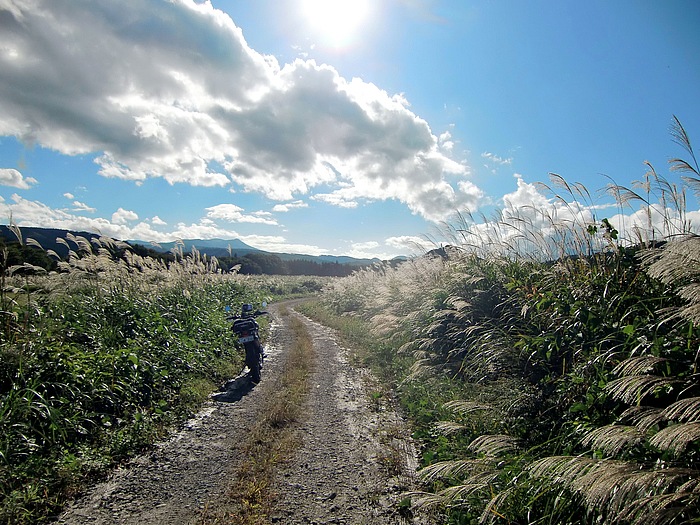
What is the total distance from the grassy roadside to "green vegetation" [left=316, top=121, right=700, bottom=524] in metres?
1.61

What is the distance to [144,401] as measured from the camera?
6211 millimetres

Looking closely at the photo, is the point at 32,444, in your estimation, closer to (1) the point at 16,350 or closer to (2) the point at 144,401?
(1) the point at 16,350

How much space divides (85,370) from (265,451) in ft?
9.91

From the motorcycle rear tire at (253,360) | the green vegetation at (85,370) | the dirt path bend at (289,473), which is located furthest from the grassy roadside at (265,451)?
the green vegetation at (85,370)

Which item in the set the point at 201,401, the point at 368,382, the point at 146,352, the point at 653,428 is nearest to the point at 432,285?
the point at 368,382

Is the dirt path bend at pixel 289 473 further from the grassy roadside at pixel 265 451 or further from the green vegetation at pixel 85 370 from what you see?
the green vegetation at pixel 85 370

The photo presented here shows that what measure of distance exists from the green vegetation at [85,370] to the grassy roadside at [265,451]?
4.67 ft

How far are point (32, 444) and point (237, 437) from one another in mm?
2319

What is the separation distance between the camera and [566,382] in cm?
412

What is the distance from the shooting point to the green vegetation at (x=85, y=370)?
13.5 feet

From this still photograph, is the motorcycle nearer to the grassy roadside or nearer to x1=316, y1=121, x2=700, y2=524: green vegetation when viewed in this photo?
the grassy roadside

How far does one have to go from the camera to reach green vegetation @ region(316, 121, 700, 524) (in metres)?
2.29

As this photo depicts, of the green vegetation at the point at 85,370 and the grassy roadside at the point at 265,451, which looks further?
the green vegetation at the point at 85,370

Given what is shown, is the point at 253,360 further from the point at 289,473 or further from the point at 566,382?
the point at 566,382
